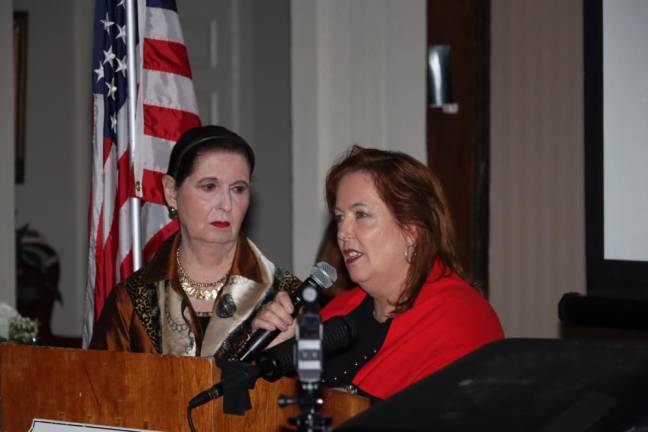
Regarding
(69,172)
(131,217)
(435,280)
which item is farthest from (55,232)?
(435,280)

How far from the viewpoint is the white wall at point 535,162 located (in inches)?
181

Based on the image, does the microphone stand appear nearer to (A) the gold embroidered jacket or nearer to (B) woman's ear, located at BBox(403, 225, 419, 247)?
(B) woman's ear, located at BBox(403, 225, 419, 247)

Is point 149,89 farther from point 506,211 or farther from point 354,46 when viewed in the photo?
point 506,211

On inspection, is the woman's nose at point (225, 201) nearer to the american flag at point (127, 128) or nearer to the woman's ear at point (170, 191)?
the woman's ear at point (170, 191)

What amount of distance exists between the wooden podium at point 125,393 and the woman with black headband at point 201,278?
24.4 inches

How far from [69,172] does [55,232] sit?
416mm

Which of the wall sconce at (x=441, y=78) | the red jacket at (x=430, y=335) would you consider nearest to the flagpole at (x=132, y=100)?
the red jacket at (x=430, y=335)

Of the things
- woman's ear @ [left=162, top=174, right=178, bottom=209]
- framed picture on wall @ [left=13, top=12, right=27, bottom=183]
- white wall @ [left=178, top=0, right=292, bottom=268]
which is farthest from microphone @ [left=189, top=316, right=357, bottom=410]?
framed picture on wall @ [left=13, top=12, right=27, bottom=183]

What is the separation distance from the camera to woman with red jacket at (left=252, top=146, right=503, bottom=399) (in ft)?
7.45

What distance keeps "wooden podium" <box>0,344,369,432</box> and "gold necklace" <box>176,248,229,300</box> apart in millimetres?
708

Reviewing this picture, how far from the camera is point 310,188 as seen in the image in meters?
4.93

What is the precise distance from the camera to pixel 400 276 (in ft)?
7.75

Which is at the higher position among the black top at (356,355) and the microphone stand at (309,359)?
the microphone stand at (309,359)

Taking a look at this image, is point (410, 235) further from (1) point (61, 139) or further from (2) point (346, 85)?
(1) point (61, 139)
